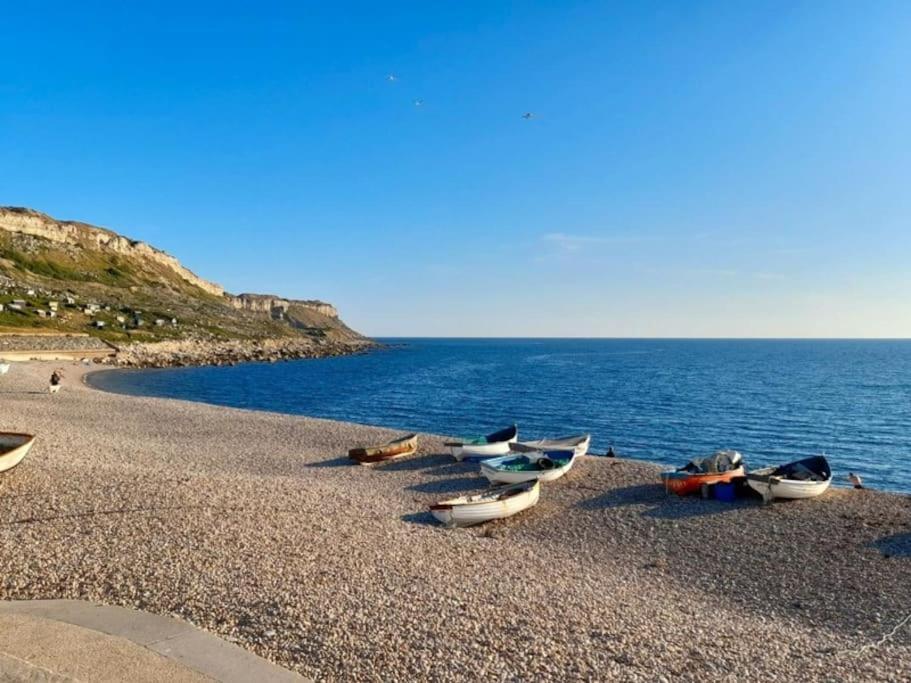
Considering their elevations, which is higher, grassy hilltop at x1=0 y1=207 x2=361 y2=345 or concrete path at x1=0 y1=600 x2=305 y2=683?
grassy hilltop at x1=0 y1=207 x2=361 y2=345

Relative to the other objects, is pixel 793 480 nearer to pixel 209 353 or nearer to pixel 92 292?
pixel 209 353

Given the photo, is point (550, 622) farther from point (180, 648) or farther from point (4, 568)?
point (4, 568)

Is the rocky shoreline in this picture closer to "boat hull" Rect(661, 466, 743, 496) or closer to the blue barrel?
"boat hull" Rect(661, 466, 743, 496)

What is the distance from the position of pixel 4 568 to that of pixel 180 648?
6.03 meters

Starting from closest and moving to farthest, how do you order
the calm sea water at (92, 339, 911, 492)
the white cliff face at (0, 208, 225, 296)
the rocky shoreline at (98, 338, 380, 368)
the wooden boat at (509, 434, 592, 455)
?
the wooden boat at (509, 434, 592, 455), the calm sea water at (92, 339, 911, 492), the rocky shoreline at (98, 338, 380, 368), the white cliff face at (0, 208, 225, 296)

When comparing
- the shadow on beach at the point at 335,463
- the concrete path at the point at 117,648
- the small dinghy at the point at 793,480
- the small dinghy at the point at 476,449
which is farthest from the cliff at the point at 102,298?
the small dinghy at the point at 793,480

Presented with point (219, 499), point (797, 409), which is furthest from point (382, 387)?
point (219, 499)

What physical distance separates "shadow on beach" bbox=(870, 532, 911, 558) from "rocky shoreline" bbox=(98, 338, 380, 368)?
96.5 m

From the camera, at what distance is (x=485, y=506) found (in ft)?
68.5

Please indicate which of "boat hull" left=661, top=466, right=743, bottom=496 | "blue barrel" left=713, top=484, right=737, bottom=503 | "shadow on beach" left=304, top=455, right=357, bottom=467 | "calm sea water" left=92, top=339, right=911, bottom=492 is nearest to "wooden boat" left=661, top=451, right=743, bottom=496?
"boat hull" left=661, top=466, right=743, bottom=496

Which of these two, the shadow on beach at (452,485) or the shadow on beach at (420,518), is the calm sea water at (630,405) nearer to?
the shadow on beach at (452,485)

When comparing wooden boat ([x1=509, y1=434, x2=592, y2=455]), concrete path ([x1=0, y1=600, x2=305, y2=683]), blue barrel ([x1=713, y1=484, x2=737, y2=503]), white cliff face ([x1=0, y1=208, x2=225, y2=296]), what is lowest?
blue barrel ([x1=713, y1=484, x2=737, y2=503])

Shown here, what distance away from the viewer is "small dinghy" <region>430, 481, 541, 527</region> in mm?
20516

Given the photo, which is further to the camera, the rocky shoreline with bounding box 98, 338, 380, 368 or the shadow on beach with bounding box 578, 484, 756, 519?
the rocky shoreline with bounding box 98, 338, 380, 368
